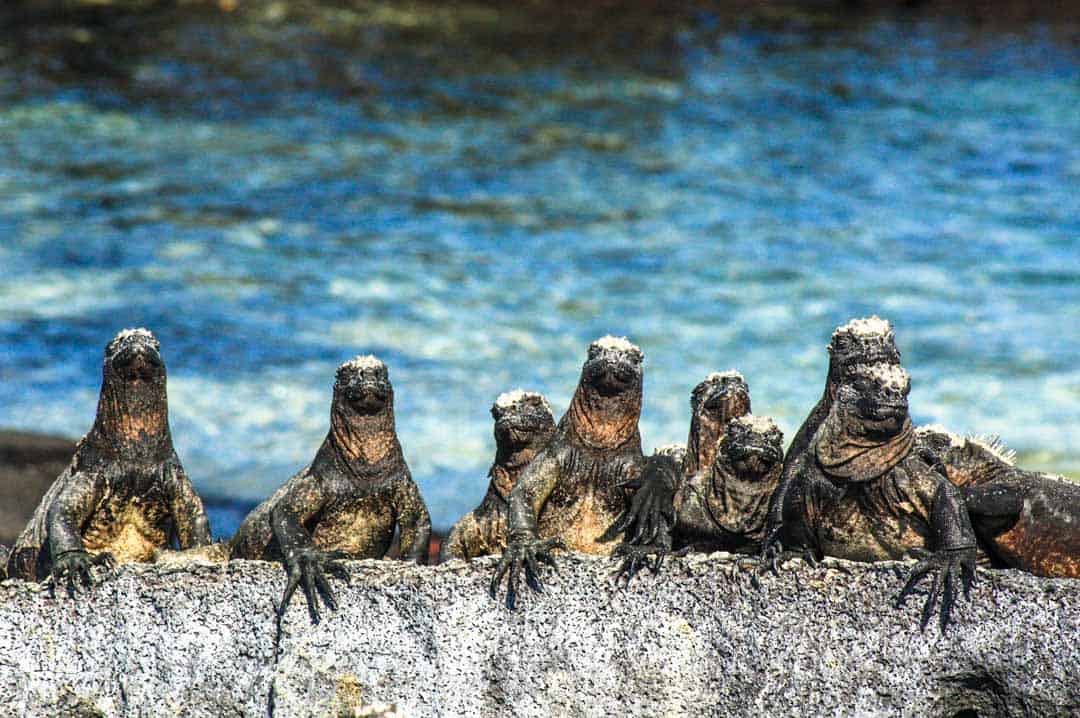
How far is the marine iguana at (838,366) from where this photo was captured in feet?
22.5

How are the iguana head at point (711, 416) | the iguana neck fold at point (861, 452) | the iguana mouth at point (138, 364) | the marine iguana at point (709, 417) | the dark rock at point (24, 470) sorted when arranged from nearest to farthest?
the iguana neck fold at point (861, 452) < the iguana mouth at point (138, 364) < the marine iguana at point (709, 417) < the iguana head at point (711, 416) < the dark rock at point (24, 470)

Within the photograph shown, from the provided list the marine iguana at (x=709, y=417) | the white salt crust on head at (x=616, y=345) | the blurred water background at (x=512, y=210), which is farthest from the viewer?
the blurred water background at (x=512, y=210)

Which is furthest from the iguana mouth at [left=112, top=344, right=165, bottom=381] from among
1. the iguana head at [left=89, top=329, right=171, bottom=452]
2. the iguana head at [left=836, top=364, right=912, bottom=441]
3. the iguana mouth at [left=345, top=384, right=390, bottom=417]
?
the iguana head at [left=836, top=364, right=912, bottom=441]

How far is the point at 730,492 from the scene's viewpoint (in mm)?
7355

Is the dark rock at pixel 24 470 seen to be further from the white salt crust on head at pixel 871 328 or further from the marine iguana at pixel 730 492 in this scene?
the white salt crust on head at pixel 871 328

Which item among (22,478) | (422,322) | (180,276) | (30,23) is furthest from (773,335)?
(30,23)

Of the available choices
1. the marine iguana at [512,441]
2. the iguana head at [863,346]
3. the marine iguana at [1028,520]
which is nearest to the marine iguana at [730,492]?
the iguana head at [863,346]

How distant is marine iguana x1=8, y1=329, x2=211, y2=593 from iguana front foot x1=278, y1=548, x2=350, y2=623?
1.17m

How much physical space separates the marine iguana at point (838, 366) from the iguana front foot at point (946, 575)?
1.94 feet

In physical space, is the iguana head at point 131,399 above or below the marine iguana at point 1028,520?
above

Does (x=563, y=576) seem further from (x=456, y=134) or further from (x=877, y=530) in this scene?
(x=456, y=134)

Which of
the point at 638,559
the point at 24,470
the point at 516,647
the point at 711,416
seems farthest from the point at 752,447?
the point at 24,470

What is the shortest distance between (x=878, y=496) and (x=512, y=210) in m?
18.9

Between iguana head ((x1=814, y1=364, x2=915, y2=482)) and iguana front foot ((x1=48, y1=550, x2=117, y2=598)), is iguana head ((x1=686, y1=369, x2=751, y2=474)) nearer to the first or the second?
iguana head ((x1=814, y1=364, x2=915, y2=482))
